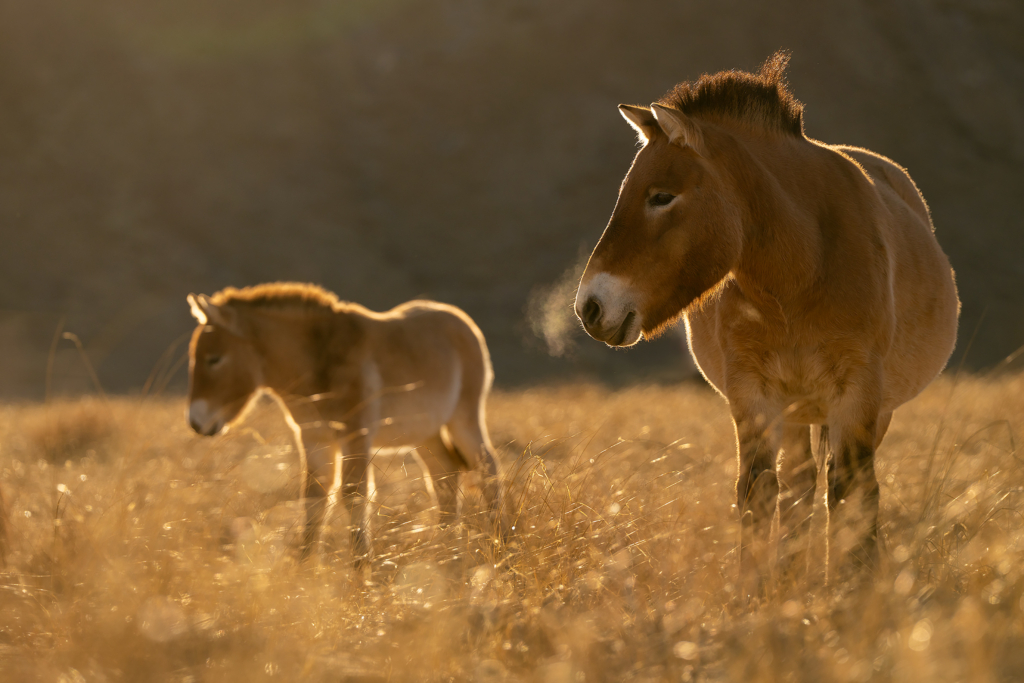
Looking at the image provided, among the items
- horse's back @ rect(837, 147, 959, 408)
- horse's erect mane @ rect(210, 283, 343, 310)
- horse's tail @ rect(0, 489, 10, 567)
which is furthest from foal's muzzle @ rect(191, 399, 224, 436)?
horse's back @ rect(837, 147, 959, 408)

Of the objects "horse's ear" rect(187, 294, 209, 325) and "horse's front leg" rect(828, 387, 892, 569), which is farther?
"horse's ear" rect(187, 294, 209, 325)

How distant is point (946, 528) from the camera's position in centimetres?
313

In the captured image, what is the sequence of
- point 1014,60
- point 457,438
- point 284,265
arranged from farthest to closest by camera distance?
point 1014,60 < point 284,265 < point 457,438

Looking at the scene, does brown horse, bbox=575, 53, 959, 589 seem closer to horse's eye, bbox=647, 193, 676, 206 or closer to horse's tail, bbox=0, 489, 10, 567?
horse's eye, bbox=647, 193, 676, 206

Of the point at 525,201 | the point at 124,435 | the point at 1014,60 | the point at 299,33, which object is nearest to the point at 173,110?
the point at 299,33

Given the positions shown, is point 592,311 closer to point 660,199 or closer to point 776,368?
point 660,199

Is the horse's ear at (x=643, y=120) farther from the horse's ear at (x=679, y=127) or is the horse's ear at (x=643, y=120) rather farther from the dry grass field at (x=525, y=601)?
the dry grass field at (x=525, y=601)

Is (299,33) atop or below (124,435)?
atop

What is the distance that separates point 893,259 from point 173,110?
4146 centimetres

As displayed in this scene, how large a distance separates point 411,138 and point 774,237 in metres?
39.6

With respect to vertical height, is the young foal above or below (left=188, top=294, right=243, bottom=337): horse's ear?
below

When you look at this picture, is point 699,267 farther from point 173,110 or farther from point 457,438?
point 173,110

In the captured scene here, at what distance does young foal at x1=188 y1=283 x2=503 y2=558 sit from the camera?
18.1ft

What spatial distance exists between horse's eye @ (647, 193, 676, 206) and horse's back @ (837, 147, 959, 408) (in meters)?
1.06
